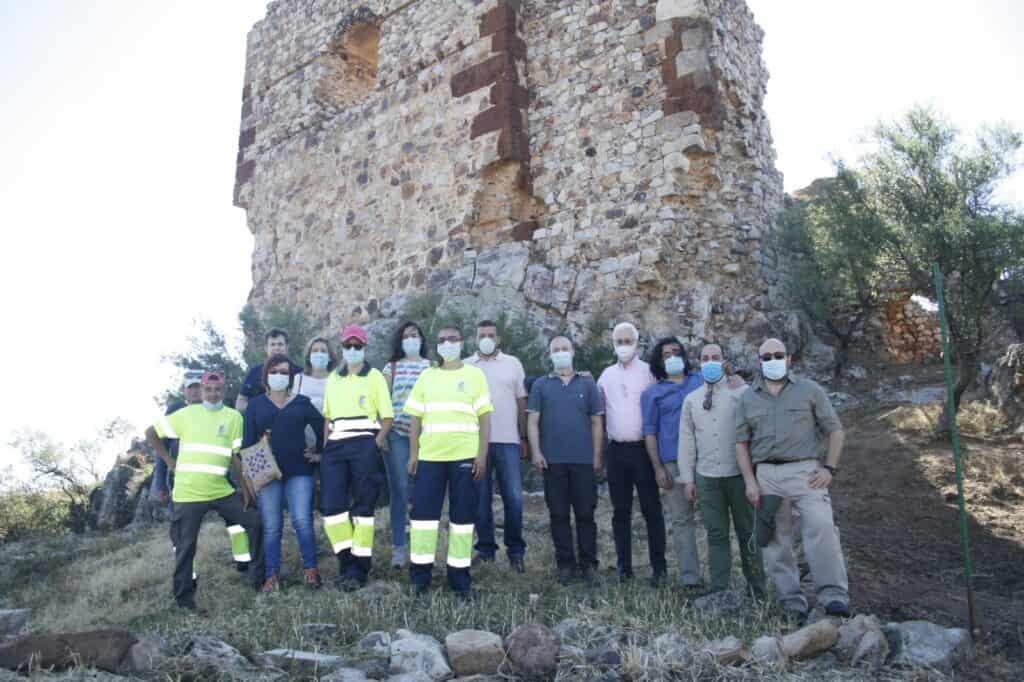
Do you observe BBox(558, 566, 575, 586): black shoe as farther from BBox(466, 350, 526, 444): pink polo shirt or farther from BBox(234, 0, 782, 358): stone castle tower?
BBox(234, 0, 782, 358): stone castle tower

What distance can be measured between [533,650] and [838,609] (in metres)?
1.87

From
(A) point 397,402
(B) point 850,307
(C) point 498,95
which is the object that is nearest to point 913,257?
(B) point 850,307

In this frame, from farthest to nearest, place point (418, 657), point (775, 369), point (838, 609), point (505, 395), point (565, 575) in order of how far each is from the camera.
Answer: point (505, 395), point (565, 575), point (775, 369), point (838, 609), point (418, 657)

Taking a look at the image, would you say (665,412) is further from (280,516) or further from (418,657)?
(280,516)

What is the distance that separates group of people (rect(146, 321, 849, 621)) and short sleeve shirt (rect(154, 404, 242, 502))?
0.5 inches

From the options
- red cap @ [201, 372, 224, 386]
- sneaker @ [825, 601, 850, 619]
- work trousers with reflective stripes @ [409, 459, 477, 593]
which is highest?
red cap @ [201, 372, 224, 386]

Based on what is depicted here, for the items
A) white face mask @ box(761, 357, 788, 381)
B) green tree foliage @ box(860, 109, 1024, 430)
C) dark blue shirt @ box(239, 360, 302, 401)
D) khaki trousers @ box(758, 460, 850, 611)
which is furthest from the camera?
green tree foliage @ box(860, 109, 1024, 430)

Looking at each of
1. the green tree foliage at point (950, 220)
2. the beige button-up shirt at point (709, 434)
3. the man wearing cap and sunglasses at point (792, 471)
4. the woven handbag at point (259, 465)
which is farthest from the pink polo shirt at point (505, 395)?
the green tree foliage at point (950, 220)

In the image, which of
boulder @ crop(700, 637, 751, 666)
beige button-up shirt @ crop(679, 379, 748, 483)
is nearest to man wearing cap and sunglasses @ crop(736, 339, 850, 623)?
beige button-up shirt @ crop(679, 379, 748, 483)

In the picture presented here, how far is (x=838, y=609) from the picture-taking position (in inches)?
176

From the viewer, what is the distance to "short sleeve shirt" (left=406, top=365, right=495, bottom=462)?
517 centimetres

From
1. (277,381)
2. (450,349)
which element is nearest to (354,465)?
(277,381)

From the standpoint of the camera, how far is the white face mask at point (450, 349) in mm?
5527

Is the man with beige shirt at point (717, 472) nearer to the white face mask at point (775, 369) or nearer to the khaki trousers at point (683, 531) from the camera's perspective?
the khaki trousers at point (683, 531)
